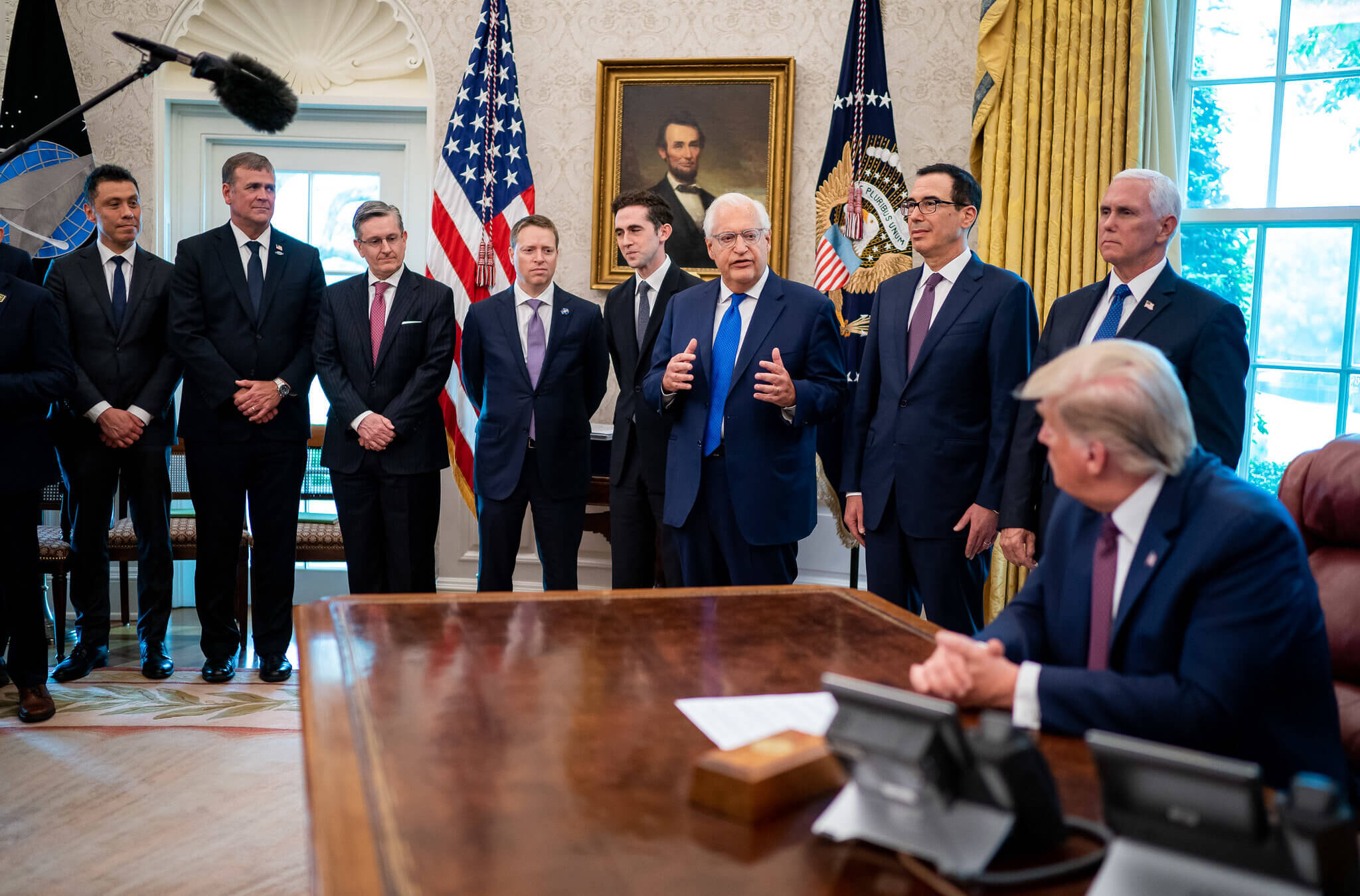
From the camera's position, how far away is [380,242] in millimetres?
3736

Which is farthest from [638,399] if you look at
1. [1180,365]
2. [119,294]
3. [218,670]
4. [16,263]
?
[16,263]

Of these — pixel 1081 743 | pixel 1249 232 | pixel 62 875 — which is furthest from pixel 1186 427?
pixel 1249 232

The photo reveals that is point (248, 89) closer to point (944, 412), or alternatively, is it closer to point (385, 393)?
point (385, 393)

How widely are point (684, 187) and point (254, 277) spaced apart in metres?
1.91

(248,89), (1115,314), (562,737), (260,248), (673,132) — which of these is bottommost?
(562,737)

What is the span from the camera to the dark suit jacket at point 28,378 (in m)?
3.13

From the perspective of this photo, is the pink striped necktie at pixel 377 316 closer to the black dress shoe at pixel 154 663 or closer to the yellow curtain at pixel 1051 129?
Result: the black dress shoe at pixel 154 663

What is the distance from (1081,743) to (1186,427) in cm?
44

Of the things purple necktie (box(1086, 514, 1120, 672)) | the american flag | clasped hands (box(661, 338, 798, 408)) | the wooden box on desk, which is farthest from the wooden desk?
the american flag

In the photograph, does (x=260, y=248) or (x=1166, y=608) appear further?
(x=260, y=248)

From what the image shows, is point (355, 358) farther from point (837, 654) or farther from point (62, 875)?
point (837, 654)

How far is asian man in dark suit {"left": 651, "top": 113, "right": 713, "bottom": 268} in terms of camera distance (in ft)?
15.5

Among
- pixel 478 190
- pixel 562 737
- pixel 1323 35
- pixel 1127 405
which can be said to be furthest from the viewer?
pixel 478 190

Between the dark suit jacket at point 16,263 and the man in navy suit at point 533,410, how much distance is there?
4.82ft
